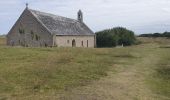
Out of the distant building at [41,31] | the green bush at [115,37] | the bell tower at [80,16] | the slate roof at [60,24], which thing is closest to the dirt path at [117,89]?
the distant building at [41,31]

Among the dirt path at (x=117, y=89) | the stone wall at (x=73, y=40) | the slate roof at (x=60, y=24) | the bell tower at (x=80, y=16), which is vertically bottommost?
the dirt path at (x=117, y=89)

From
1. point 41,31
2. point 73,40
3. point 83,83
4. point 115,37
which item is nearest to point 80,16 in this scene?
point 115,37

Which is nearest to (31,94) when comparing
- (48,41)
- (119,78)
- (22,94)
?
(22,94)

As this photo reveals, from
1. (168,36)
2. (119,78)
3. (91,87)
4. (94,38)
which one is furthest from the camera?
(168,36)

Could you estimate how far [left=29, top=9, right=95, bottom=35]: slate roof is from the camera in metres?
64.1

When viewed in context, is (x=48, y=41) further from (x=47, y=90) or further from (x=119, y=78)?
(x=47, y=90)

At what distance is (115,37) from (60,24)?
1738 centimetres

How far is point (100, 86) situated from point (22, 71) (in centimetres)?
686

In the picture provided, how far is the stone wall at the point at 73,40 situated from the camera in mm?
64188

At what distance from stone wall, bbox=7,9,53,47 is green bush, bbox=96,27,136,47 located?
21.2m

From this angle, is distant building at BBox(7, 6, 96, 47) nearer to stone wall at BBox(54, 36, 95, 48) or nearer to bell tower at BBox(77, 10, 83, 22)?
stone wall at BBox(54, 36, 95, 48)

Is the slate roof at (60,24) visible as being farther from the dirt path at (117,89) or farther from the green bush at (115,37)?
the dirt path at (117,89)

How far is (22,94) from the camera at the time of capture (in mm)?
16828

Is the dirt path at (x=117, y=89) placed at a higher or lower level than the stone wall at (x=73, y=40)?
lower
